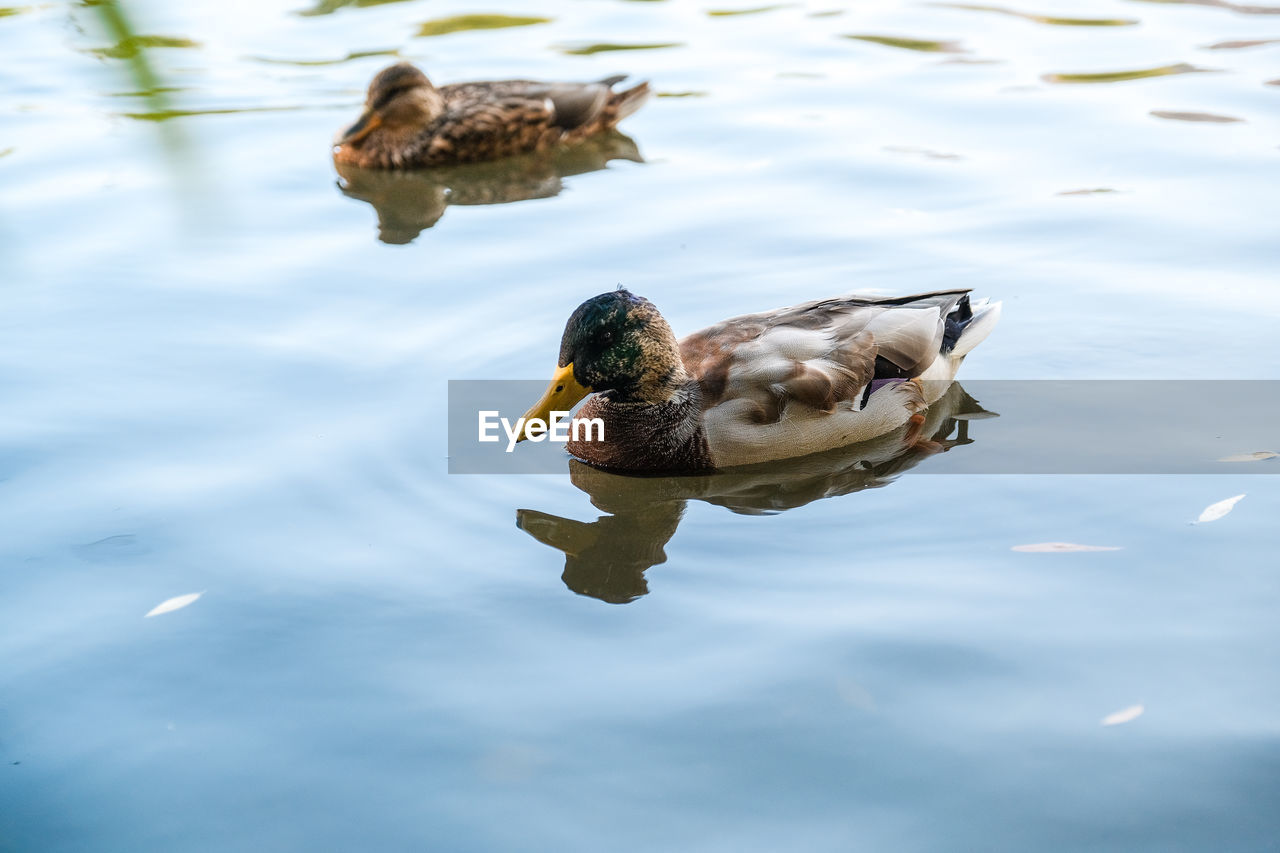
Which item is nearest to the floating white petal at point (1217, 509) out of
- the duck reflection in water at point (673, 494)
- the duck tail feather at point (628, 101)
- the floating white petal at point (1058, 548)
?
the floating white petal at point (1058, 548)

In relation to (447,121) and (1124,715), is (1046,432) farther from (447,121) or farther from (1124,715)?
(447,121)

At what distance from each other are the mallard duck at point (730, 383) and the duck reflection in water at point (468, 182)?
2.93 metres

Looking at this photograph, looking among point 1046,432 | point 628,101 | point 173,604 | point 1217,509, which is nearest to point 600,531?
point 173,604

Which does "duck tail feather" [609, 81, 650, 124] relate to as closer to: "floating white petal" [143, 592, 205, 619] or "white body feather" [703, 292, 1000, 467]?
"white body feather" [703, 292, 1000, 467]

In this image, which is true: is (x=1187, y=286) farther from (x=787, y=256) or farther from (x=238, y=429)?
(x=238, y=429)

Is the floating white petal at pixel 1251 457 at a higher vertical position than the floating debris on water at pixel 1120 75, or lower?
lower

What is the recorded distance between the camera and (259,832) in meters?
3.31

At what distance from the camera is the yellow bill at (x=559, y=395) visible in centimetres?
502

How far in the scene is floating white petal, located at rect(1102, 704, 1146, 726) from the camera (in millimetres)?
3490

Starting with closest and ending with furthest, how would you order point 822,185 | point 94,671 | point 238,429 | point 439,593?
point 94,671 → point 439,593 → point 238,429 → point 822,185

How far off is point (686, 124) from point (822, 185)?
171 cm

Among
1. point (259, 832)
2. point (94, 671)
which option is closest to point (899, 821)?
point (259, 832)

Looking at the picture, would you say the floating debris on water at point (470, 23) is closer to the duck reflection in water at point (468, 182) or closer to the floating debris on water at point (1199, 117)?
the duck reflection in water at point (468, 182)

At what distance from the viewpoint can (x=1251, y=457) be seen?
16.2 ft
